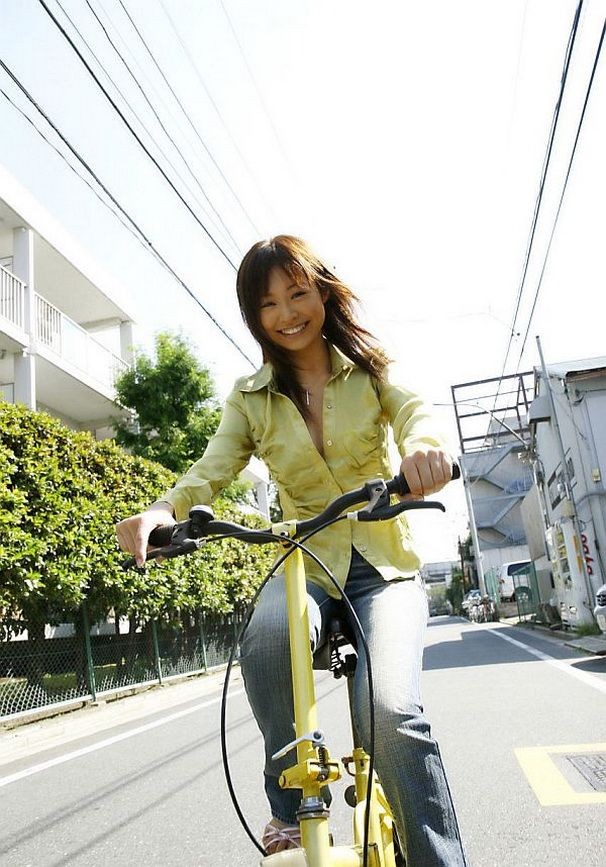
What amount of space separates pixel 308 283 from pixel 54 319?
16.2 meters

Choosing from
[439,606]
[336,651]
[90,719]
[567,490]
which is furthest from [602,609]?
[439,606]

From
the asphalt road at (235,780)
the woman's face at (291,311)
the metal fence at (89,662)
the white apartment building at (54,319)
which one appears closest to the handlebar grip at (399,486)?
the woman's face at (291,311)

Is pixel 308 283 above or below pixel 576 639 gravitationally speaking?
above

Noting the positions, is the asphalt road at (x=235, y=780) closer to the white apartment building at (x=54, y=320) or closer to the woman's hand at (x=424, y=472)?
the woman's hand at (x=424, y=472)

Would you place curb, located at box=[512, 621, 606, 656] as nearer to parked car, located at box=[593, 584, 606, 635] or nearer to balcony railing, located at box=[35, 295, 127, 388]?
parked car, located at box=[593, 584, 606, 635]

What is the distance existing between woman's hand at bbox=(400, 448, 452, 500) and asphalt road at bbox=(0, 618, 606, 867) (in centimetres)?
202

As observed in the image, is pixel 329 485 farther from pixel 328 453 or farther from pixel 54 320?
pixel 54 320

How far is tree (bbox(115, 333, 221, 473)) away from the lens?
59.7 ft

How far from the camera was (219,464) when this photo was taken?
2062mm

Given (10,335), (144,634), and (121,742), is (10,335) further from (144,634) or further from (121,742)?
(121,742)

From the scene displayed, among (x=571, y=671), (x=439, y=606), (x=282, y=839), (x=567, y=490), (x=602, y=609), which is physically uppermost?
(x=567, y=490)

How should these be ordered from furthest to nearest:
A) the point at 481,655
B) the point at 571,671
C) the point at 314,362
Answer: the point at 481,655 < the point at 571,671 < the point at 314,362

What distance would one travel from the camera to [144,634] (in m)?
12.2

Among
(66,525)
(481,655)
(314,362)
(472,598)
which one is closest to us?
(314,362)
